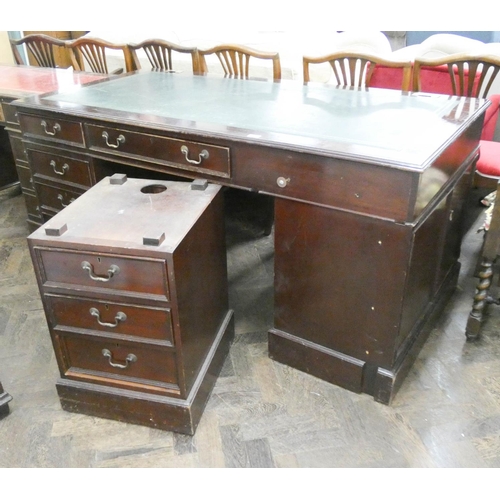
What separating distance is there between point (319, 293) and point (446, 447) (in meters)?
0.52

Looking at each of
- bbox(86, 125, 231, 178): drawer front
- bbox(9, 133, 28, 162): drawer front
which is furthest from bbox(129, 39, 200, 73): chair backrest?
bbox(86, 125, 231, 178): drawer front

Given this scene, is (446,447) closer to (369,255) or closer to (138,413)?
(369,255)

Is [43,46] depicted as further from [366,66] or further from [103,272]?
[103,272]

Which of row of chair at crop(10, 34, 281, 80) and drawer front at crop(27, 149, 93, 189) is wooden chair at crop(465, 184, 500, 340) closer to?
row of chair at crop(10, 34, 281, 80)

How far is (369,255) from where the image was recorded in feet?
4.24

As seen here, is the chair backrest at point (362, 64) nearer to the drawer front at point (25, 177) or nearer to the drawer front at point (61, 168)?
the drawer front at point (61, 168)

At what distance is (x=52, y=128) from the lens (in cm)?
185

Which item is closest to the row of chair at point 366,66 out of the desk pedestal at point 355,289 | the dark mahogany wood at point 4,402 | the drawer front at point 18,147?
the desk pedestal at point 355,289

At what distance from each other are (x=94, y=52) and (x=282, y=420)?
7.27ft

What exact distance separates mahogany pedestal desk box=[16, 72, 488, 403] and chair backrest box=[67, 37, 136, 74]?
85cm

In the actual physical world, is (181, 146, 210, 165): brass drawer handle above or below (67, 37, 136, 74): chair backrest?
below

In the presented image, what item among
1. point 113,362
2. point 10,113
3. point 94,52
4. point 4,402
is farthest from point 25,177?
point 113,362

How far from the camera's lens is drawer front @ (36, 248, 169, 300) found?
119cm
